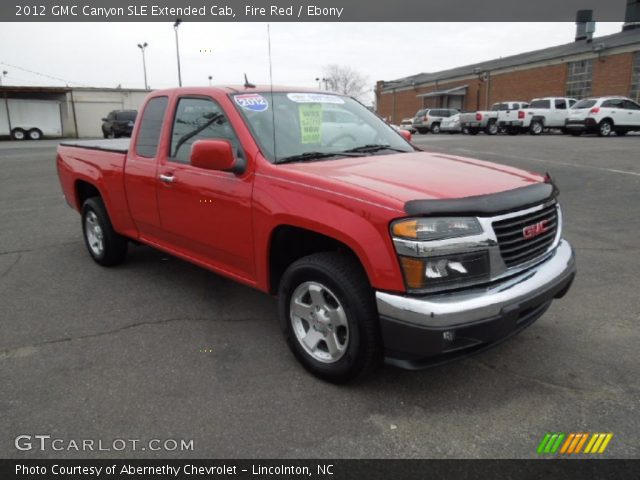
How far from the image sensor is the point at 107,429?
8.87ft

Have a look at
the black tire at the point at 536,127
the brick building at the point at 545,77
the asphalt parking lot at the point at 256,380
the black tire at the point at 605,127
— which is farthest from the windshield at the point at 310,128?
the black tire at the point at 536,127

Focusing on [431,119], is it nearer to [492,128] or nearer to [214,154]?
[492,128]

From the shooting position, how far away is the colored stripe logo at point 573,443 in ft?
8.24

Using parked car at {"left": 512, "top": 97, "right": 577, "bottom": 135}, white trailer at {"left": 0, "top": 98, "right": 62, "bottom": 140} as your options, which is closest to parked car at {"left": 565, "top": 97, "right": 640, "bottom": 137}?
parked car at {"left": 512, "top": 97, "right": 577, "bottom": 135}

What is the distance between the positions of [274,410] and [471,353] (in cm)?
111

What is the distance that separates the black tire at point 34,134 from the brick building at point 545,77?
Result: 26.5 metres

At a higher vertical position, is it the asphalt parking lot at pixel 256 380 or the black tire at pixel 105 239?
the black tire at pixel 105 239

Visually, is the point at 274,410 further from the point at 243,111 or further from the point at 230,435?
the point at 243,111

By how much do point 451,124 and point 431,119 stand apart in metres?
2.42

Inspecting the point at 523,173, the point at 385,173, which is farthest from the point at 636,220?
the point at 385,173

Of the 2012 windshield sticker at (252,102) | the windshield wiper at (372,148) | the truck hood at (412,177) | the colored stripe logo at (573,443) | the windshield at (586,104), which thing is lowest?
the colored stripe logo at (573,443)

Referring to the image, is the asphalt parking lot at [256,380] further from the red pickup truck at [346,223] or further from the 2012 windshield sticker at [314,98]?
the 2012 windshield sticker at [314,98]

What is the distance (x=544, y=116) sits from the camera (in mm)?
25938

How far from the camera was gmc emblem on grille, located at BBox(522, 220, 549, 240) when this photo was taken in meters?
2.94
